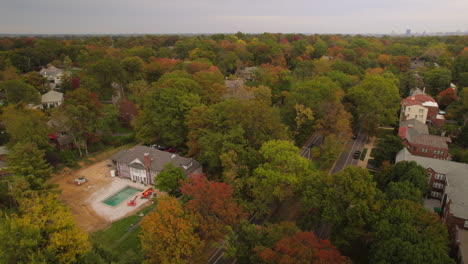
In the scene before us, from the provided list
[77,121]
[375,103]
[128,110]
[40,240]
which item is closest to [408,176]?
[375,103]

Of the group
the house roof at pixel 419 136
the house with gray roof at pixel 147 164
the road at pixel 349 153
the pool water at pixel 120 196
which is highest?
the house roof at pixel 419 136

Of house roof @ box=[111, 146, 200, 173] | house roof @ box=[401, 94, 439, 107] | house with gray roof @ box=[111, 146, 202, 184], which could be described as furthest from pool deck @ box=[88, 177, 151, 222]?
house roof @ box=[401, 94, 439, 107]

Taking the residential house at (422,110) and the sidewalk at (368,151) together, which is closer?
the sidewalk at (368,151)

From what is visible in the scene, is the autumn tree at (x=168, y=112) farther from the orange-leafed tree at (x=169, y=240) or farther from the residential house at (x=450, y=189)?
the residential house at (x=450, y=189)

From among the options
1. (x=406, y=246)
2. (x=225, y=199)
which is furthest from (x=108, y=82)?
(x=406, y=246)

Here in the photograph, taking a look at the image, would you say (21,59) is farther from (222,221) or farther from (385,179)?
(385,179)

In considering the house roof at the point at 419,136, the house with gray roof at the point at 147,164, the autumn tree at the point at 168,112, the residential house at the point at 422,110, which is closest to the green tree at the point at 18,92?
the autumn tree at the point at 168,112
